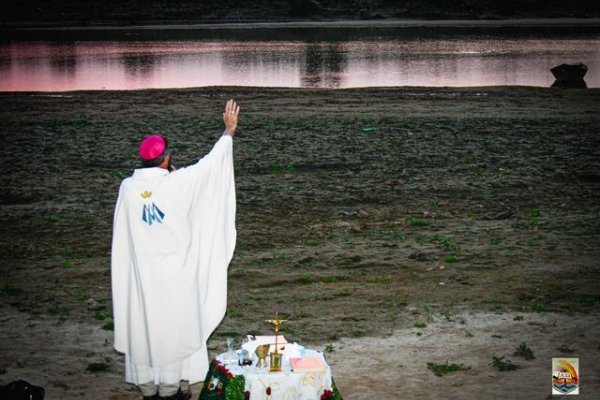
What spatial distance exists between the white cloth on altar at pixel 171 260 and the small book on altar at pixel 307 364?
3.37ft

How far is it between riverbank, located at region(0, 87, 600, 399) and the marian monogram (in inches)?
69.9

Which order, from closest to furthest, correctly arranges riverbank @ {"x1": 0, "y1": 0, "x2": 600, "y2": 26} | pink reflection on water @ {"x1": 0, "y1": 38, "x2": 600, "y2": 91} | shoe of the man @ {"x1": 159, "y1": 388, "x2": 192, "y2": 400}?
shoe of the man @ {"x1": 159, "y1": 388, "x2": 192, "y2": 400} → pink reflection on water @ {"x1": 0, "y1": 38, "x2": 600, "y2": 91} → riverbank @ {"x1": 0, "y1": 0, "x2": 600, "y2": 26}

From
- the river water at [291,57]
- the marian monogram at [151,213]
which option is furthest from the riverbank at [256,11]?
the marian monogram at [151,213]

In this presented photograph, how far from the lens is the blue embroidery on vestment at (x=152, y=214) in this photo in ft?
22.9

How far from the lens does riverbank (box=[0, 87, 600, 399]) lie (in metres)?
8.98

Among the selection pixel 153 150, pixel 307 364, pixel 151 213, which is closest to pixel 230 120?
pixel 153 150

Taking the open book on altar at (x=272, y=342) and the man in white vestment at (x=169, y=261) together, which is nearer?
the open book on altar at (x=272, y=342)

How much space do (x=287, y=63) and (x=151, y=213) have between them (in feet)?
128

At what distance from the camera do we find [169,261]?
710cm

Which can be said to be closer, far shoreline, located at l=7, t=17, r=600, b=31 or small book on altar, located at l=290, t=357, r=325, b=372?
small book on altar, located at l=290, t=357, r=325, b=372

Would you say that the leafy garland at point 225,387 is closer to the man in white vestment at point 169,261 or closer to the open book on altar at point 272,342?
the open book on altar at point 272,342

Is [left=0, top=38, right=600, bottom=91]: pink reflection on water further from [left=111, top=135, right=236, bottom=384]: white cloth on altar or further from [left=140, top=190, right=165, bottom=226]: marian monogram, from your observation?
[left=140, top=190, right=165, bottom=226]: marian monogram

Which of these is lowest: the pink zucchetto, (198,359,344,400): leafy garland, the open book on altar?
(198,359,344,400): leafy garland

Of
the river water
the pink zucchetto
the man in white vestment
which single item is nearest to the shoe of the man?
the man in white vestment
